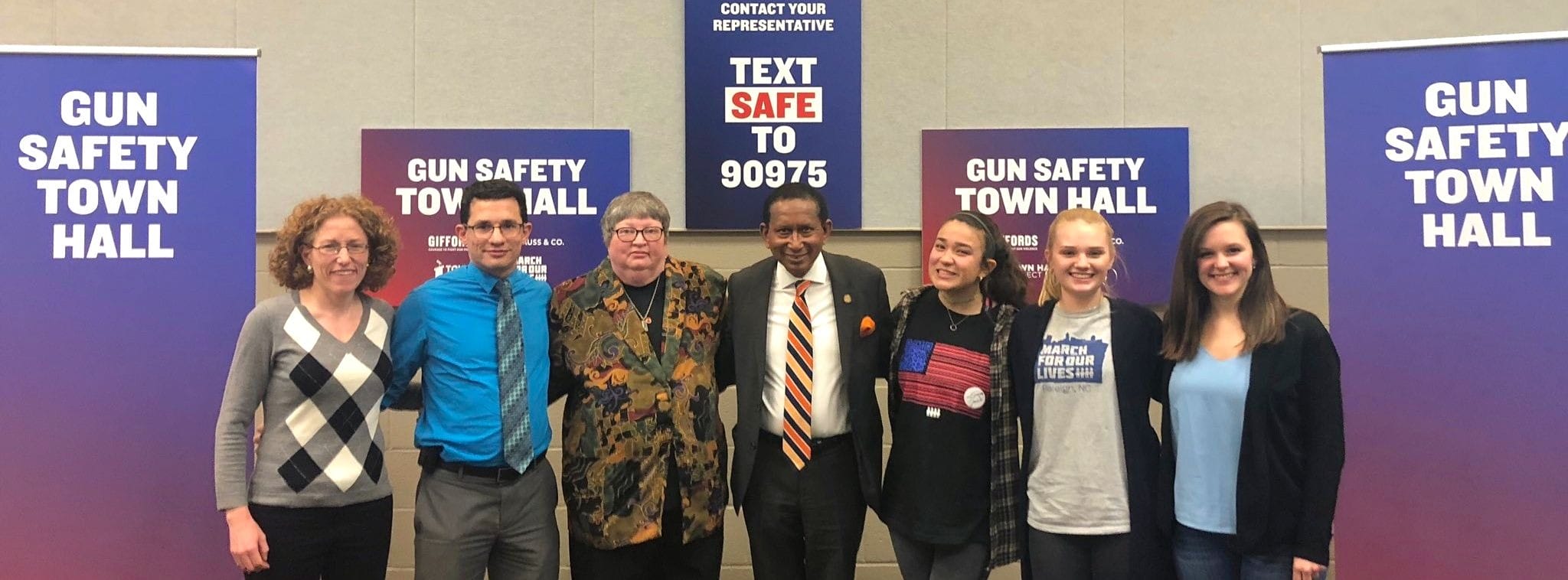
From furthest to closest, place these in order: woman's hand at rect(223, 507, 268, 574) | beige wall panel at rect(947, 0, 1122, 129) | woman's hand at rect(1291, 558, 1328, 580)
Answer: beige wall panel at rect(947, 0, 1122, 129) → woman's hand at rect(223, 507, 268, 574) → woman's hand at rect(1291, 558, 1328, 580)

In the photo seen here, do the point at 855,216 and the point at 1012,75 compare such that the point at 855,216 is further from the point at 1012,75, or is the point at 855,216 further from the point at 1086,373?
the point at 1086,373

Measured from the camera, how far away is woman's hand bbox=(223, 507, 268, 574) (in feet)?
7.00

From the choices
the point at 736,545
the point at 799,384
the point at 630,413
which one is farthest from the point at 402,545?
the point at 799,384

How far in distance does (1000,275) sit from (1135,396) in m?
0.49

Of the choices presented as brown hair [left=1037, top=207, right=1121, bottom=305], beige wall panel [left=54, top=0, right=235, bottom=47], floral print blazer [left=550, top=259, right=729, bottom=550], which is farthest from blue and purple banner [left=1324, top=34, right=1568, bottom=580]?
beige wall panel [left=54, top=0, right=235, bottom=47]

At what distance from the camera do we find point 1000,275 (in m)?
2.51

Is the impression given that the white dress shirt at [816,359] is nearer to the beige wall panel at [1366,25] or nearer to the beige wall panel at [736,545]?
the beige wall panel at [736,545]

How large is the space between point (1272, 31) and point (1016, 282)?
2.04 meters

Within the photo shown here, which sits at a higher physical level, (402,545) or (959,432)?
(959,432)

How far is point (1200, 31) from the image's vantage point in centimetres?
375

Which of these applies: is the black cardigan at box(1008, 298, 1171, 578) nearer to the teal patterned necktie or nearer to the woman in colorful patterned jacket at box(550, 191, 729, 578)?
the woman in colorful patterned jacket at box(550, 191, 729, 578)

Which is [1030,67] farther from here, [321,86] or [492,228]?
[321,86]

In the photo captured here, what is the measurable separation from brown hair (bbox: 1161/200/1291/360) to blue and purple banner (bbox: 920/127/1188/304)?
4.87 feet

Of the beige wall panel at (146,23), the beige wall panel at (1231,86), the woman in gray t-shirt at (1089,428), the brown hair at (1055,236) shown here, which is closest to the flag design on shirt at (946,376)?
the woman in gray t-shirt at (1089,428)
